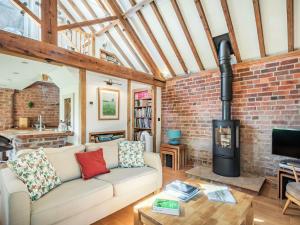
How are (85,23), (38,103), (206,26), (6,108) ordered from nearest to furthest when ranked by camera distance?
(206,26) → (85,23) → (6,108) → (38,103)

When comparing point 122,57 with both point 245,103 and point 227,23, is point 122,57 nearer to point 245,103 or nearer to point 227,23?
point 227,23

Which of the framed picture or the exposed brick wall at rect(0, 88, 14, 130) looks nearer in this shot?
the framed picture

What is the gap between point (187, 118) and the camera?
4.50 m

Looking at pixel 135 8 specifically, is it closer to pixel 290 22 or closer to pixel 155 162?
pixel 290 22

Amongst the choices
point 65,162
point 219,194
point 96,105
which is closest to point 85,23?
point 96,105

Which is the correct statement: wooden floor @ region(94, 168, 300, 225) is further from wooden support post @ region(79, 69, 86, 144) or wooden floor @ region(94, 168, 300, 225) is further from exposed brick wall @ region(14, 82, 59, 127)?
exposed brick wall @ region(14, 82, 59, 127)

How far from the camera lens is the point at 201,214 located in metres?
1.51

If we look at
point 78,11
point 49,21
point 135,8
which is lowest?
point 49,21

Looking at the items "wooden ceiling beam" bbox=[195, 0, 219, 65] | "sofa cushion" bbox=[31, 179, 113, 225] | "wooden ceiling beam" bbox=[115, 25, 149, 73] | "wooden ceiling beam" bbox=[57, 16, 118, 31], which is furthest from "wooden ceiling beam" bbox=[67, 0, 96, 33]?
"sofa cushion" bbox=[31, 179, 113, 225]

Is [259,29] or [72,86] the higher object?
[259,29]

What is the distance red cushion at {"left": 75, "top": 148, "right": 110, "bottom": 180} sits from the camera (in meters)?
2.30

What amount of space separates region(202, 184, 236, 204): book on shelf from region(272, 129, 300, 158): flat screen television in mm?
1625

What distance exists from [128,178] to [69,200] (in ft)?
2.56

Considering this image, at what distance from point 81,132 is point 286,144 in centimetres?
369
